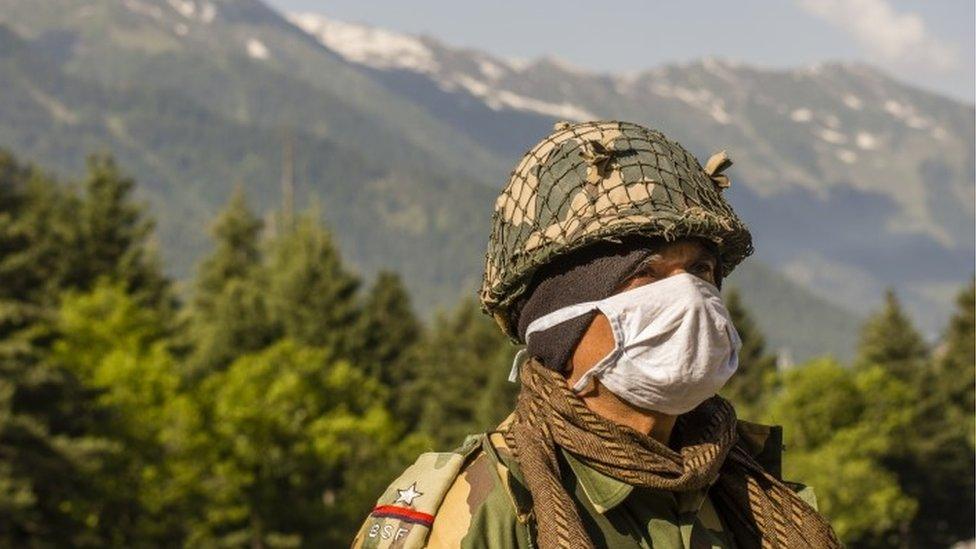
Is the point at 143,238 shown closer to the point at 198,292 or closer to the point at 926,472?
the point at 198,292

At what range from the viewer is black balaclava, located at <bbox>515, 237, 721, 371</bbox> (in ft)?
11.1

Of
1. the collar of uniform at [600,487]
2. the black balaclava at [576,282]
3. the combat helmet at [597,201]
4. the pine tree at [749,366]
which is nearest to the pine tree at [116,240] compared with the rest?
the pine tree at [749,366]

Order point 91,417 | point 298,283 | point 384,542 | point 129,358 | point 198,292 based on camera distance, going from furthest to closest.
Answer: point 198,292 < point 298,283 < point 129,358 < point 91,417 < point 384,542

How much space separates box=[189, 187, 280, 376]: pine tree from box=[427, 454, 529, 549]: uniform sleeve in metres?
43.8

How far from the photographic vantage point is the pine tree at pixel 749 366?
59.1 metres

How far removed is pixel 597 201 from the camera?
3.38 meters

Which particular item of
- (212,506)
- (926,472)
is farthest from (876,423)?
(212,506)

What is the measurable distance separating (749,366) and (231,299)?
21216 mm

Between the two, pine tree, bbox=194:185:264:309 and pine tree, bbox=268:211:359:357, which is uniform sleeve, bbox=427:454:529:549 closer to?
pine tree, bbox=268:211:359:357

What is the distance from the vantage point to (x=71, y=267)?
54688 millimetres

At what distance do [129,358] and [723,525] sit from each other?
37.7 meters

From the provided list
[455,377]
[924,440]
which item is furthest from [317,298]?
[924,440]

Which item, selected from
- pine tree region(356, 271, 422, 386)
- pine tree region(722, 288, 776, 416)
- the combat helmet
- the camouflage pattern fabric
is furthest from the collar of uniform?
pine tree region(356, 271, 422, 386)

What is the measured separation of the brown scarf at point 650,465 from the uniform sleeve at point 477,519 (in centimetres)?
6
